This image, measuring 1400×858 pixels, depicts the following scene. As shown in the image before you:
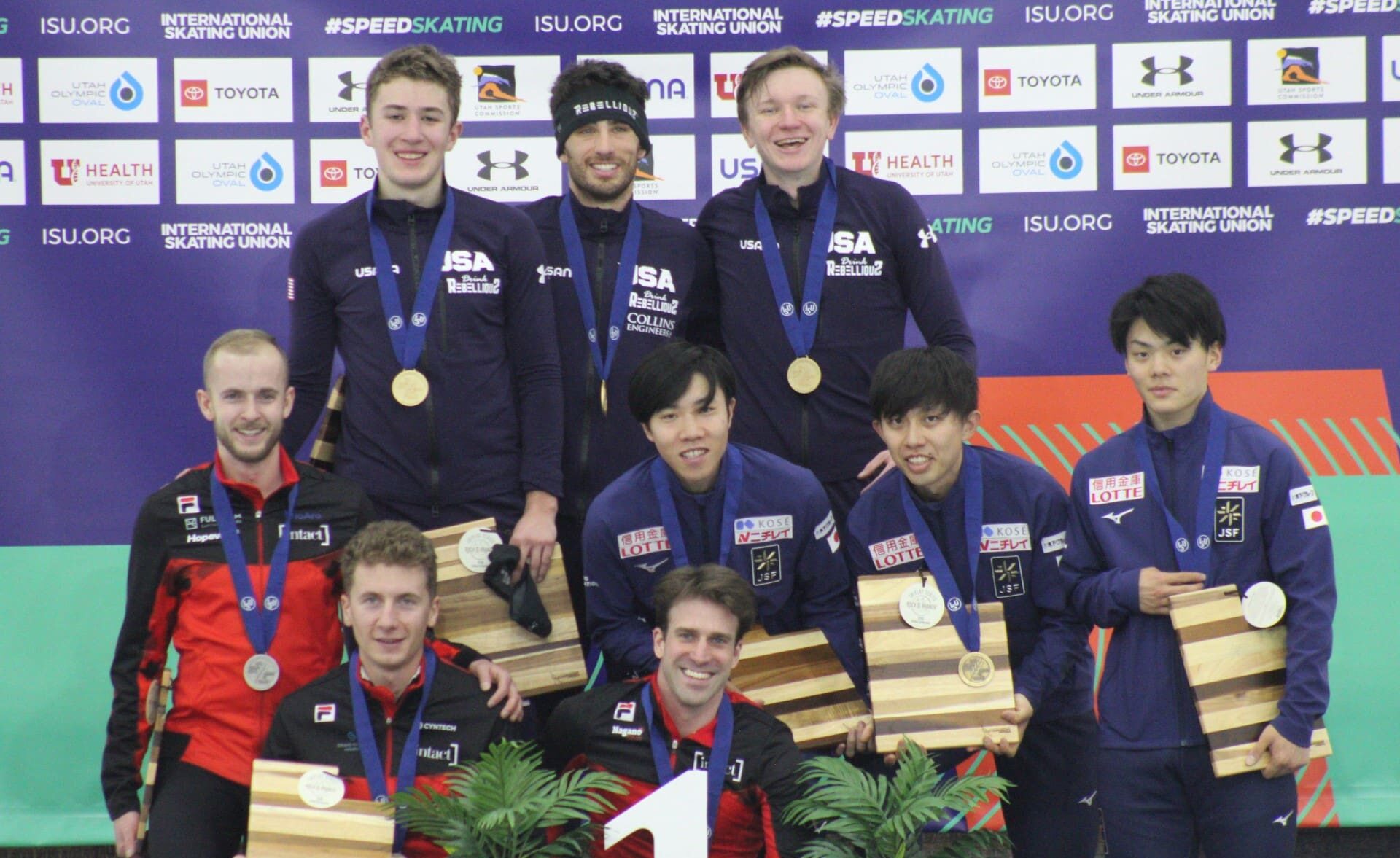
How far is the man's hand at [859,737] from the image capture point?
332 cm

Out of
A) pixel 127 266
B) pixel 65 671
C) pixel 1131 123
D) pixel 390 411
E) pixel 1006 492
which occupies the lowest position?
pixel 65 671

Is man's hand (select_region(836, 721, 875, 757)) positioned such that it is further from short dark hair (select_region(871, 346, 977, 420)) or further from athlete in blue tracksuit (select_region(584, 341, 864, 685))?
short dark hair (select_region(871, 346, 977, 420))

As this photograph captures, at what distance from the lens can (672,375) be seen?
348 cm

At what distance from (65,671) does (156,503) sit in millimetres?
1838

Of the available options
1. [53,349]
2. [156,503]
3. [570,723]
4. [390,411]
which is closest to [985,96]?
[390,411]

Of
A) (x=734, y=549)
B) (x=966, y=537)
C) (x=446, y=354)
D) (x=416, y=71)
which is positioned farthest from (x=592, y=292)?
(x=966, y=537)

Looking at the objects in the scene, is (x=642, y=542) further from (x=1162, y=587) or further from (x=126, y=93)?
(x=126, y=93)

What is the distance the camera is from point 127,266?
488 cm

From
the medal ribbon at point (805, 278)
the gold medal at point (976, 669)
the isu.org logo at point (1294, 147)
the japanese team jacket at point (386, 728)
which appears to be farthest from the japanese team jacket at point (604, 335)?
the isu.org logo at point (1294, 147)

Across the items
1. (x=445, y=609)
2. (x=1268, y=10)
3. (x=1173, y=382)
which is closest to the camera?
(x=1173, y=382)

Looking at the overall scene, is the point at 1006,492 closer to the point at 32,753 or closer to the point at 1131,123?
A: the point at 1131,123

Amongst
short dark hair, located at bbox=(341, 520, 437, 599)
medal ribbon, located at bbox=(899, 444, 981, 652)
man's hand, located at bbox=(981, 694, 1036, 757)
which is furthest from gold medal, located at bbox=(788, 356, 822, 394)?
short dark hair, located at bbox=(341, 520, 437, 599)

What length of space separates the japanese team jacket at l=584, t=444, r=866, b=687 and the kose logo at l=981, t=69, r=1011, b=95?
204 cm

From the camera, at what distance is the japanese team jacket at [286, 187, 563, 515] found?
12.1 feet
